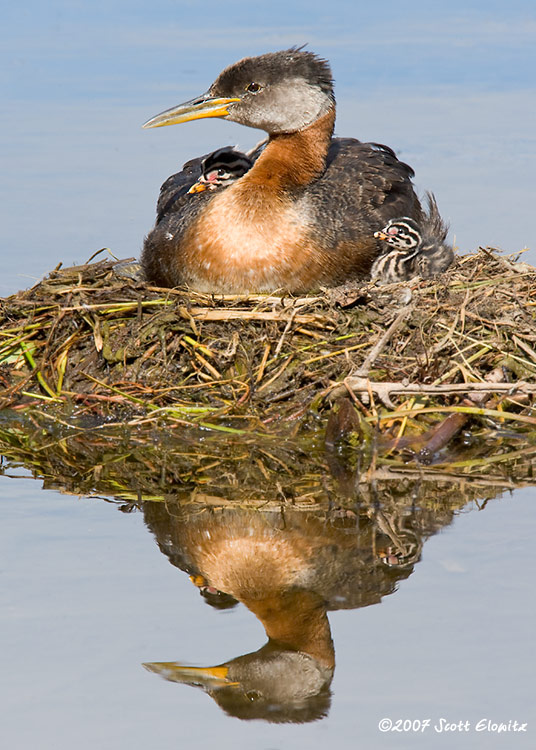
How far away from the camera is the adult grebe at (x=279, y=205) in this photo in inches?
261

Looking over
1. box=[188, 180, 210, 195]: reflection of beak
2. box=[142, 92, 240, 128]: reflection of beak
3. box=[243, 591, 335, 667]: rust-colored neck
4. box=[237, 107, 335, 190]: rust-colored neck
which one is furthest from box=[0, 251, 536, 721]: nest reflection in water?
box=[142, 92, 240, 128]: reflection of beak

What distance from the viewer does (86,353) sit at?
Answer: 6.44 meters

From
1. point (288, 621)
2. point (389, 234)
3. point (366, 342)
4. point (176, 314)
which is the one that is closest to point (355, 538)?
point (288, 621)

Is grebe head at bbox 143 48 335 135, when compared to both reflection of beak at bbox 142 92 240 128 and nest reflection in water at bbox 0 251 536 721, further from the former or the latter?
nest reflection in water at bbox 0 251 536 721

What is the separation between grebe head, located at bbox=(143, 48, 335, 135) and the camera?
6.95 metres

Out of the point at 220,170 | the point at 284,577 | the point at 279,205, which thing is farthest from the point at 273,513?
the point at 220,170

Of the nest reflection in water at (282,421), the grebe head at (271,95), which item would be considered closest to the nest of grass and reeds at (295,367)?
the nest reflection in water at (282,421)

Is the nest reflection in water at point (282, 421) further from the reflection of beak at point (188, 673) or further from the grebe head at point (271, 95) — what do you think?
the grebe head at point (271, 95)

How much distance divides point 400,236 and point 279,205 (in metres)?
0.74

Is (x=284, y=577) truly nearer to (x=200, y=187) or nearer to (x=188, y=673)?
(x=188, y=673)

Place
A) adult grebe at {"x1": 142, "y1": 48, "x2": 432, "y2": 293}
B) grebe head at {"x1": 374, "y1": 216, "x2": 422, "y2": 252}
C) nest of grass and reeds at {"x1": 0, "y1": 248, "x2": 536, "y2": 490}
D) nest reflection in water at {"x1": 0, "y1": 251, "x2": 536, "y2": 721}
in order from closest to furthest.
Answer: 1. nest reflection in water at {"x1": 0, "y1": 251, "x2": 536, "y2": 721}
2. nest of grass and reeds at {"x1": 0, "y1": 248, "x2": 536, "y2": 490}
3. adult grebe at {"x1": 142, "y1": 48, "x2": 432, "y2": 293}
4. grebe head at {"x1": 374, "y1": 216, "x2": 422, "y2": 252}

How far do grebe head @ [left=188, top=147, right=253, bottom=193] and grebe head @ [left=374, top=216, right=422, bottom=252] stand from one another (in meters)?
0.98

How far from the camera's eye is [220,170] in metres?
7.24

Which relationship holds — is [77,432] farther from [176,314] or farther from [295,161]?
[295,161]
